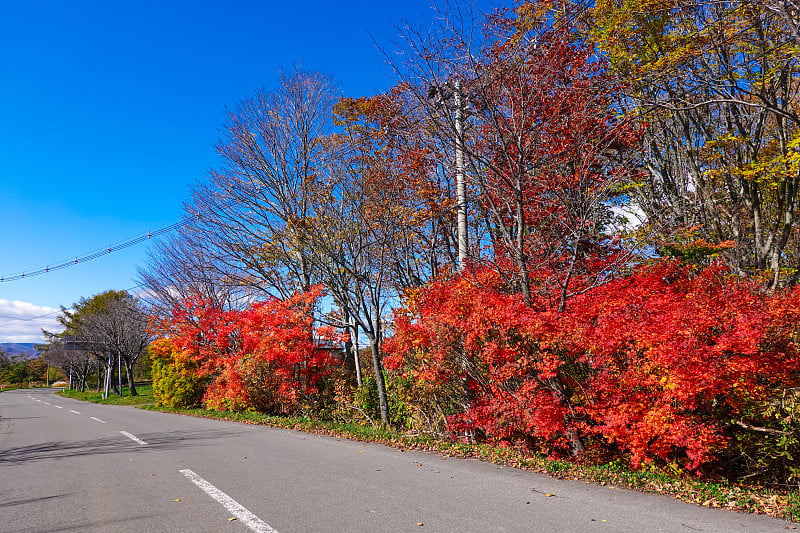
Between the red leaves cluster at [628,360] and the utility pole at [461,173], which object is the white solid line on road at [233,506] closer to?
the red leaves cluster at [628,360]

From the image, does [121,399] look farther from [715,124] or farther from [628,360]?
[715,124]

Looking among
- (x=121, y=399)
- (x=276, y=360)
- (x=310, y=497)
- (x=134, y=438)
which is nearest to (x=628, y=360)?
(x=310, y=497)

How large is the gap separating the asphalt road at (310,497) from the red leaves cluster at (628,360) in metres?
0.94

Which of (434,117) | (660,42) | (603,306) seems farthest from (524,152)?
(660,42)

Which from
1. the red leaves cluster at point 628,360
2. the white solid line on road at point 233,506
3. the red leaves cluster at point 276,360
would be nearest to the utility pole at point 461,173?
the red leaves cluster at point 628,360

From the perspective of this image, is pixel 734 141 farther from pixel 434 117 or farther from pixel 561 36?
pixel 434 117

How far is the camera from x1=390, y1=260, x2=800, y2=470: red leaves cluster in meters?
5.33

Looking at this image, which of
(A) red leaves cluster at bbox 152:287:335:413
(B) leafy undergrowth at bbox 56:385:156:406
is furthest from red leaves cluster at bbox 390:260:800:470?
(B) leafy undergrowth at bbox 56:385:156:406

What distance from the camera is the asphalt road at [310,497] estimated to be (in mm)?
4320

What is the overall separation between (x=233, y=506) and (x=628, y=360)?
5.08 m

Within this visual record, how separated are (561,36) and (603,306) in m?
6.60

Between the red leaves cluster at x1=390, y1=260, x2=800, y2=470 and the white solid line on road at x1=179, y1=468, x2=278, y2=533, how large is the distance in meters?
4.05

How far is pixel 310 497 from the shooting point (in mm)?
5254

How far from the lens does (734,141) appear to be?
423 inches
